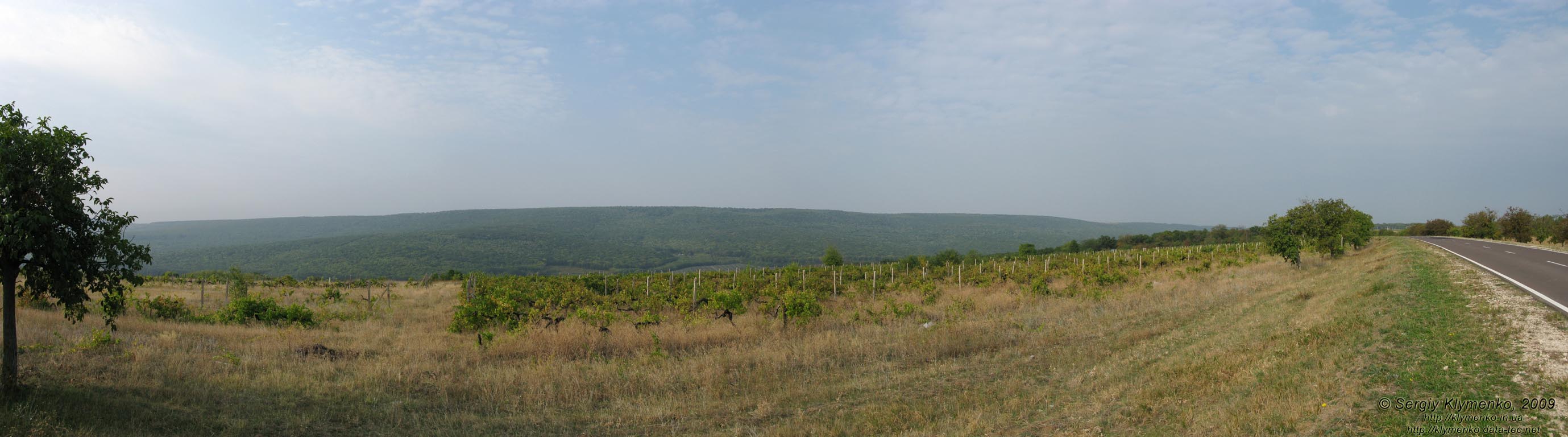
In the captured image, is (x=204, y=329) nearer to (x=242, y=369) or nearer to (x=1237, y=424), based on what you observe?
(x=242, y=369)

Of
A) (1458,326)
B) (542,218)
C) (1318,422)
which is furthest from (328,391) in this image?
(542,218)

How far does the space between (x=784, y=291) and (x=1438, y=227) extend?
77687 millimetres

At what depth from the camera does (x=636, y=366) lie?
36.4ft

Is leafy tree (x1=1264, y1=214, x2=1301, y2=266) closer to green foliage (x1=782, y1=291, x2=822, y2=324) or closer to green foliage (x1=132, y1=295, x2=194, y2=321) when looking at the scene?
green foliage (x1=782, y1=291, x2=822, y2=324)

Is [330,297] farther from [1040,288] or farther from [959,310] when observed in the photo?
[1040,288]

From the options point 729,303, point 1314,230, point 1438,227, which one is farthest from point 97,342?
point 1438,227

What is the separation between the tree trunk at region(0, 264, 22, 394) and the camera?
21.1ft

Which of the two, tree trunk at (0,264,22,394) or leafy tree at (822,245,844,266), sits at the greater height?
tree trunk at (0,264,22,394)

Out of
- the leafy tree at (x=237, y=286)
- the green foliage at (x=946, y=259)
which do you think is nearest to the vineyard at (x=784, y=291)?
the green foliage at (x=946, y=259)

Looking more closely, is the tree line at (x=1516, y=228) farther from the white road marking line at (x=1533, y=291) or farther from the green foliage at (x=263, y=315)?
the green foliage at (x=263, y=315)

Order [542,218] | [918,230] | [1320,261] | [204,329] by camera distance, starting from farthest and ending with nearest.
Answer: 1. [918,230]
2. [542,218]
3. [1320,261]
4. [204,329]

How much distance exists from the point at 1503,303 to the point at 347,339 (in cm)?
2120

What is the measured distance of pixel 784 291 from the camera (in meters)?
24.0

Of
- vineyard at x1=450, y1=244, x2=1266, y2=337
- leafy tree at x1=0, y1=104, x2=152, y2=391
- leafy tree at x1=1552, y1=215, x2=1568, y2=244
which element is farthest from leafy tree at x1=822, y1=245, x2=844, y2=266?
leafy tree at x1=0, y1=104, x2=152, y2=391
